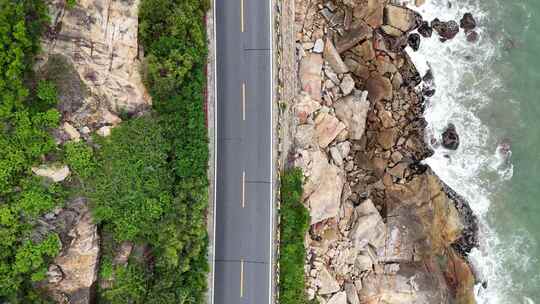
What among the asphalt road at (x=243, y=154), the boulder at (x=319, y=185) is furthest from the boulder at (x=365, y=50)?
the boulder at (x=319, y=185)

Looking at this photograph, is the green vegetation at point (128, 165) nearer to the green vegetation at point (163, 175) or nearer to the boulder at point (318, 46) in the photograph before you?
the green vegetation at point (163, 175)

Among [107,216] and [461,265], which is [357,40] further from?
Answer: [107,216]

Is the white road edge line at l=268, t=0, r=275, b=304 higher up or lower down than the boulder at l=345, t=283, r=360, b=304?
Answer: higher up

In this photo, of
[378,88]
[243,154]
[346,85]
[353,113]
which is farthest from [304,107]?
[378,88]

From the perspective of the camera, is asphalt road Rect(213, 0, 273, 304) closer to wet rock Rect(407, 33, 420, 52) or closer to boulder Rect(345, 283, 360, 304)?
boulder Rect(345, 283, 360, 304)

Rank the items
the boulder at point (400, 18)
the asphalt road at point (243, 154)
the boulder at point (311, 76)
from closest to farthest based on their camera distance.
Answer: the asphalt road at point (243, 154)
the boulder at point (311, 76)
the boulder at point (400, 18)

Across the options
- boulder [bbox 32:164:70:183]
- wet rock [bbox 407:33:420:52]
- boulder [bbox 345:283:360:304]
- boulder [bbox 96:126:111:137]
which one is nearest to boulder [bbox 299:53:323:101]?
wet rock [bbox 407:33:420:52]

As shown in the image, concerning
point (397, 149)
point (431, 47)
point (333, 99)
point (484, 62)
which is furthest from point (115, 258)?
point (484, 62)
